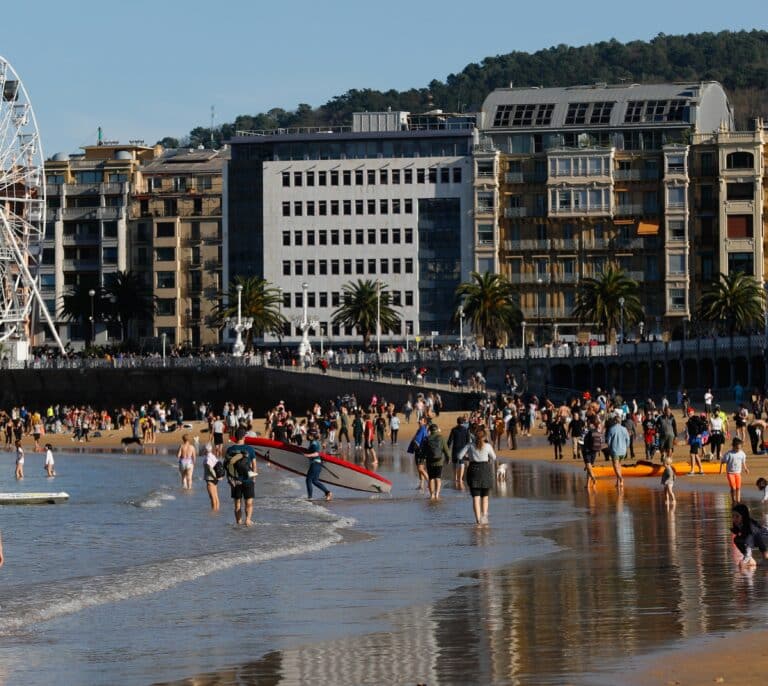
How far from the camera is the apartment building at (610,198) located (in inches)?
5098

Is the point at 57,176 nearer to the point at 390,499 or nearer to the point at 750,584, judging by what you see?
the point at 390,499

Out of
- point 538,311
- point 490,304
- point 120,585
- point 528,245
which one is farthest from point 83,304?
point 120,585

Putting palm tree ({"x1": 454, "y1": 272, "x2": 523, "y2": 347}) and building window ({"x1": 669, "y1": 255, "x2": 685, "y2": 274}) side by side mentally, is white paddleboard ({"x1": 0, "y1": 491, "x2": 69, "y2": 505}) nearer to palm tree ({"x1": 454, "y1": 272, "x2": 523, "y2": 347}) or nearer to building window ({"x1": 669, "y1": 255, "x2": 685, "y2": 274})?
palm tree ({"x1": 454, "y1": 272, "x2": 523, "y2": 347})

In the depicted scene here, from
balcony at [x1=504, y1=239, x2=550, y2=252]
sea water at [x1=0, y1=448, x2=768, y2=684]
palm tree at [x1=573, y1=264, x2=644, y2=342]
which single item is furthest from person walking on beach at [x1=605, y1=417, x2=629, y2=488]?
A: balcony at [x1=504, y1=239, x2=550, y2=252]

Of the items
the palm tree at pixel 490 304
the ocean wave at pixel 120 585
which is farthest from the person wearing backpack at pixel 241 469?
the palm tree at pixel 490 304

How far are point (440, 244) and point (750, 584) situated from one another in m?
117

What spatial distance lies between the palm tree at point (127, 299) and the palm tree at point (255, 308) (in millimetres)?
9336

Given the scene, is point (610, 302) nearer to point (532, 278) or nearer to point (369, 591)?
point (532, 278)

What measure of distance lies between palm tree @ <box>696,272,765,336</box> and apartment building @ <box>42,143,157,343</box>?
51620 millimetres

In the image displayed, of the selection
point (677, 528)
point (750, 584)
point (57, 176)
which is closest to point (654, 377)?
point (57, 176)

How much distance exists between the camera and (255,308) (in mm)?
129125

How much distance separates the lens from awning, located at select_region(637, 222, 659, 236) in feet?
429

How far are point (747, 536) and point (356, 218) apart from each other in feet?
386

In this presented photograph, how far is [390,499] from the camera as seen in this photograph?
37.5 meters
